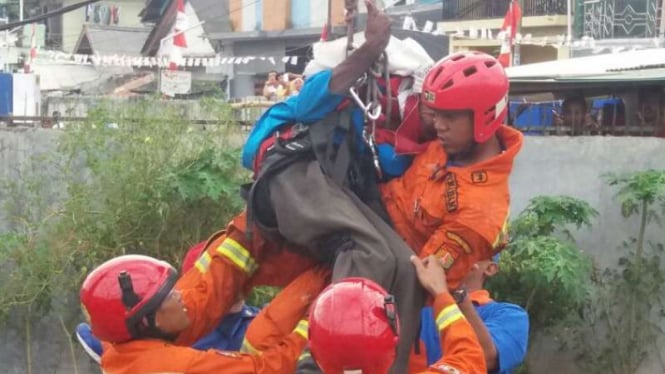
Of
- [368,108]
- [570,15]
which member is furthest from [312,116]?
[570,15]

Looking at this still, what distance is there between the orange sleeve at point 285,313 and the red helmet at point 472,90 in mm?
615

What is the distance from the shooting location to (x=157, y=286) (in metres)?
3.33

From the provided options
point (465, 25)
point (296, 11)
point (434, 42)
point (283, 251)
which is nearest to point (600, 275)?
point (283, 251)

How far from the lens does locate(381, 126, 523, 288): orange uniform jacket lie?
3.18m

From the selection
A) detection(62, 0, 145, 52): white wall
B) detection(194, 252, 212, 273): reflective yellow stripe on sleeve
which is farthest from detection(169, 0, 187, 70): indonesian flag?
detection(194, 252, 212, 273): reflective yellow stripe on sleeve

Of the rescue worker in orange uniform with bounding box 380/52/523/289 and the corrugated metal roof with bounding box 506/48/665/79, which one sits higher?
the rescue worker in orange uniform with bounding box 380/52/523/289

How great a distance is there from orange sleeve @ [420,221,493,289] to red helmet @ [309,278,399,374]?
32 centimetres

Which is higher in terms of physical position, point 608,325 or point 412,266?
point 412,266

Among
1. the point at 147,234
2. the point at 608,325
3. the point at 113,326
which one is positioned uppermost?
the point at 113,326

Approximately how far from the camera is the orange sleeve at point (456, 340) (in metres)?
3.14

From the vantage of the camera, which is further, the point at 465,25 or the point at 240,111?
the point at 465,25

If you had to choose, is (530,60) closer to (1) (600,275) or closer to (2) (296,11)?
(2) (296,11)

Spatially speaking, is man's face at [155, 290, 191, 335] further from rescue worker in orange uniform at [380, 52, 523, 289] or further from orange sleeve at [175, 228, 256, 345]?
rescue worker in orange uniform at [380, 52, 523, 289]

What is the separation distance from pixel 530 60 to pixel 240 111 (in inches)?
685
